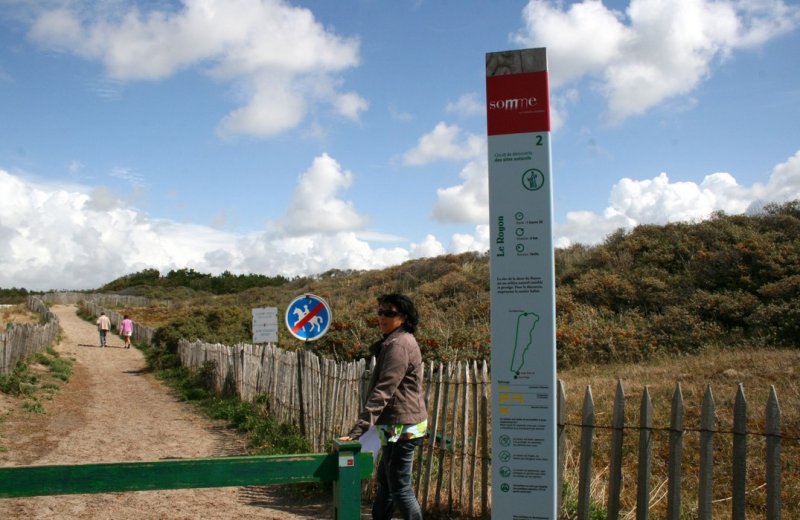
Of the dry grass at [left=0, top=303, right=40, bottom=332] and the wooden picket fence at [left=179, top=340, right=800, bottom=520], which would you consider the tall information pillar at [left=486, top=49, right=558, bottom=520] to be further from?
the dry grass at [left=0, top=303, right=40, bottom=332]

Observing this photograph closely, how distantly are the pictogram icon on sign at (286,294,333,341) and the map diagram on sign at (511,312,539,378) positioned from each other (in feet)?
16.7

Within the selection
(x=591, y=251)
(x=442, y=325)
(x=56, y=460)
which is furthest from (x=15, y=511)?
(x=591, y=251)

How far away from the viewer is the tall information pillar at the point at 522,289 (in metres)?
4.00

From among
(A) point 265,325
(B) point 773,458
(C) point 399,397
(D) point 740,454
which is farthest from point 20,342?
Answer: (B) point 773,458

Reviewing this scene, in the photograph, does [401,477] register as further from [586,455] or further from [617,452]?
[617,452]

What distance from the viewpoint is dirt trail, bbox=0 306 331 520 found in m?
6.87

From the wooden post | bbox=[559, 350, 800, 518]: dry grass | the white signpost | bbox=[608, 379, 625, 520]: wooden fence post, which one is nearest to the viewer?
the wooden post

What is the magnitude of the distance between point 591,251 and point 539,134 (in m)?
19.5

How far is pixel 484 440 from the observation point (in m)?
5.60

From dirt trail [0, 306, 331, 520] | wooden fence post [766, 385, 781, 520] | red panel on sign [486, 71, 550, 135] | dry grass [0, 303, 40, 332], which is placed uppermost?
red panel on sign [486, 71, 550, 135]

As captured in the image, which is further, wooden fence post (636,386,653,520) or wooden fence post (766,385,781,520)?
wooden fence post (636,386,653,520)

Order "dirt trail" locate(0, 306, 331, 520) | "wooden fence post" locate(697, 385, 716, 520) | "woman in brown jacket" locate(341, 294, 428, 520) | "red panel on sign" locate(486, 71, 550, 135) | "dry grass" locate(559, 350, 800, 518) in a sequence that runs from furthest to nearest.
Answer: "dirt trail" locate(0, 306, 331, 520) < "dry grass" locate(559, 350, 800, 518) < "woman in brown jacket" locate(341, 294, 428, 520) < "wooden fence post" locate(697, 385, 716, 520) < "red panel on sign" locate(486, 71, 550, 135)

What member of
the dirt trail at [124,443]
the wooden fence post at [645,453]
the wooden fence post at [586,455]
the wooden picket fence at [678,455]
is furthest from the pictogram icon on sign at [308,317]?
the wooden fence post at [645,453]

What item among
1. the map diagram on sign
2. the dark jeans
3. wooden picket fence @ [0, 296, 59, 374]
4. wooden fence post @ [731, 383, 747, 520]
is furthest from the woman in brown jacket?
wooden picket fence @ [0, 296, 59, 374]
